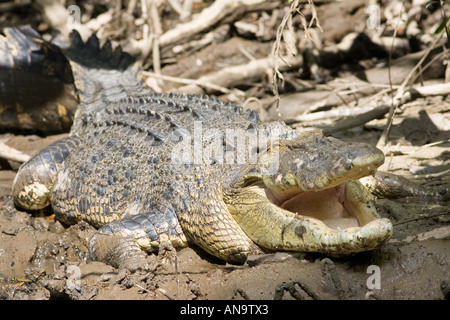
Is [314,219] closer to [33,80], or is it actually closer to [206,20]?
[33,80]

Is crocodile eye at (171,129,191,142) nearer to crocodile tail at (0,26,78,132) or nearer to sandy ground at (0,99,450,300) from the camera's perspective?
sandy ground at (0,99,450,300)

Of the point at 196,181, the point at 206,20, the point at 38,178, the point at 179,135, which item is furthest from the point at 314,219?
the point at 206,20

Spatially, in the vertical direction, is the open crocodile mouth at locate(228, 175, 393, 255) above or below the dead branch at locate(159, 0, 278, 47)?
below

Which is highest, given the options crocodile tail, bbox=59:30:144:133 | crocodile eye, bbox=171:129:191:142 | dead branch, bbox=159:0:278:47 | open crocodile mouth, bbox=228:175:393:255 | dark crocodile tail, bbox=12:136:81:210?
dead branch, bbox=159:0:278:47

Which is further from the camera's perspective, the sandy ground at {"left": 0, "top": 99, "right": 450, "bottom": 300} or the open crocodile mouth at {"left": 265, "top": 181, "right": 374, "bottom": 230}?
the open crocodile mouth at {"left": 265, "top": 181, "right": 374, "bottom": 230}

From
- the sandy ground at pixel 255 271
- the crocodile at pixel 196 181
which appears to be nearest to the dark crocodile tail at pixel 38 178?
the crocodile at pixel 196 181

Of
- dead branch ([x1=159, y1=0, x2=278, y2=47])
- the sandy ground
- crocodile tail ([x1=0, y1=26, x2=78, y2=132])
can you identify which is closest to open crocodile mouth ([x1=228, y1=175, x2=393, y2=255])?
the sandy ground

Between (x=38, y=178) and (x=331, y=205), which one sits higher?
(x=331, y=205)
